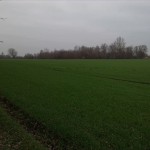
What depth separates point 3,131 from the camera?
11.2 m

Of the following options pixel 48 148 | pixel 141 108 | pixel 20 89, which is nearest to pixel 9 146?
pixel 48 148

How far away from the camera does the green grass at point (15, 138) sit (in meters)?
9.45

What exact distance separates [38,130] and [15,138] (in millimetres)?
1601

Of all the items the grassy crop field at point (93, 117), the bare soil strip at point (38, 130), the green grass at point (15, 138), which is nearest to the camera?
the green grass at point (15, 138)

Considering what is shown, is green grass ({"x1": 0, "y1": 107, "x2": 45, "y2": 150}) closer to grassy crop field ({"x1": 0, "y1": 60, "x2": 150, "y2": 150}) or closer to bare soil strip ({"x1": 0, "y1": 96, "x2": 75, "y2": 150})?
bare soil strip ({"x1": 0, "y1": 96, "x2": 75, "y2": 150})

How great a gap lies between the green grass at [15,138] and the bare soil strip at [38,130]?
0.36 m

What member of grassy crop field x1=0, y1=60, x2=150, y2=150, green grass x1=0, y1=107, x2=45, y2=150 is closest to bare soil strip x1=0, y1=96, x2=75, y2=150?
grassy crop field x1=0, y1=60, x2=150, y2=150

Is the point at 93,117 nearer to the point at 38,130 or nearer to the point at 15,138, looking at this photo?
the point at 38,130

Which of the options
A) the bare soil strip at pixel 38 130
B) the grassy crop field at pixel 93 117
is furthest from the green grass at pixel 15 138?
the grassy crop field at pixel 93 117

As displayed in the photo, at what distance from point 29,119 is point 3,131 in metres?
2.38

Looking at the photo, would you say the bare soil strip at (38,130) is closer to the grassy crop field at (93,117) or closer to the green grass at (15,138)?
the grassy crop field at (93,117)

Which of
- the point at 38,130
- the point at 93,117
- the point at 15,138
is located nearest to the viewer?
the point at 15,138

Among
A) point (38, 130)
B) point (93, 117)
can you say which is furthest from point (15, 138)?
point (93, 117)

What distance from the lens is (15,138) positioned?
33.8ft
